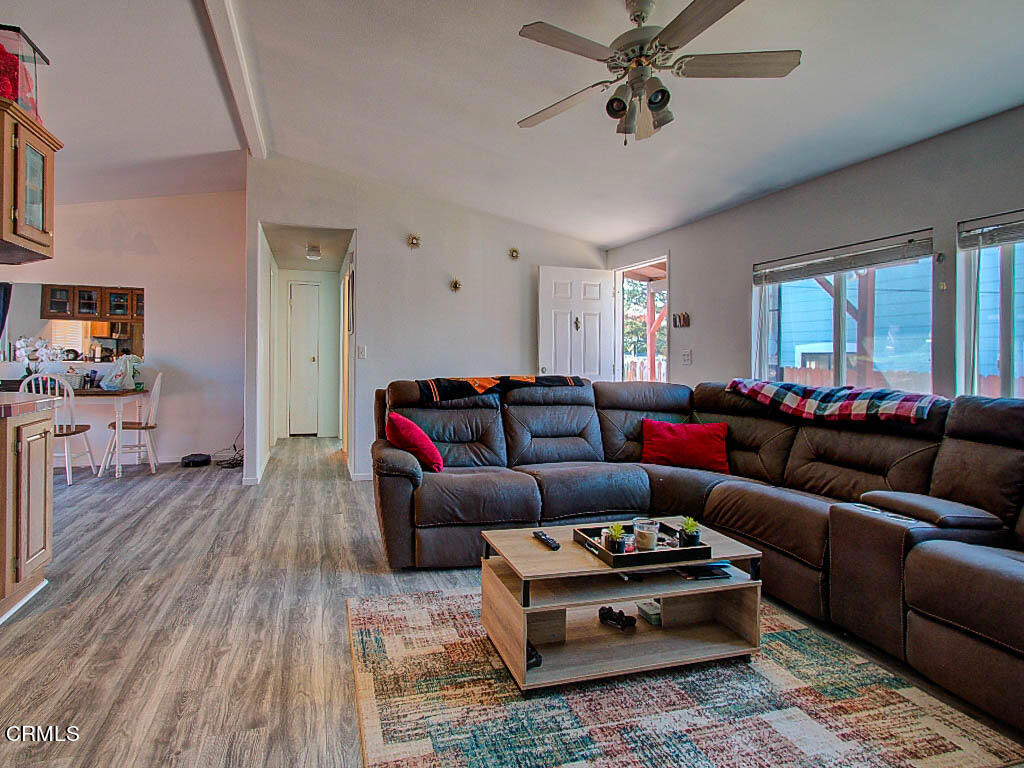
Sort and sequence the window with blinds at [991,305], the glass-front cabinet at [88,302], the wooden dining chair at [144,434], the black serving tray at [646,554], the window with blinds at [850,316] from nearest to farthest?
the black serving tray at [646,554], the window with blinds at [991,305], the window with blinds at [850,316], the wooden dining chair at [144,434], the glass-front cabinet at [88,302]

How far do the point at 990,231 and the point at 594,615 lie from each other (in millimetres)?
2717

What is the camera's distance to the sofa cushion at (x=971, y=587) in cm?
168

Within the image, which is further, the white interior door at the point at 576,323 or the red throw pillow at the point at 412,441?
the white interior door at the point at 576,323

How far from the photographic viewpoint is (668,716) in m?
1.79

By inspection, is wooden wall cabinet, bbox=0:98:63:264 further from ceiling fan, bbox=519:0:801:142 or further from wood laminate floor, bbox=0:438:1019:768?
ceiling fan, bbox=519:0:801:142

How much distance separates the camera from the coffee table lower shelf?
1.92 meters

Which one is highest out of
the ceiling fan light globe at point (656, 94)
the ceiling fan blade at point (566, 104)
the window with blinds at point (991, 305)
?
the ceiling fan blade at point (566, 104)

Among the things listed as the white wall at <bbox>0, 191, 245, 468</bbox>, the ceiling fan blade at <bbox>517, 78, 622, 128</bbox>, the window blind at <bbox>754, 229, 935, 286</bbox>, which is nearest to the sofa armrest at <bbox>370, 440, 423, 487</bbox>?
the ceiling fan blade at <bbox>517, 78, 622, 128</bbox>

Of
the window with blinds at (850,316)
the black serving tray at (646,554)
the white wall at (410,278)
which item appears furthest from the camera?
the white wall at (410,278)

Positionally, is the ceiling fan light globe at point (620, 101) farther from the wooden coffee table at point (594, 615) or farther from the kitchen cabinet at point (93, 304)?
the kitchen cabinet at point (93, 304)

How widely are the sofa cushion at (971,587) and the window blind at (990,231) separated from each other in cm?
164

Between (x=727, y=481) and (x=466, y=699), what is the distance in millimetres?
1910

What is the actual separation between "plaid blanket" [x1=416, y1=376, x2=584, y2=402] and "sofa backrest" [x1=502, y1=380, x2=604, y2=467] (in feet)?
0.13

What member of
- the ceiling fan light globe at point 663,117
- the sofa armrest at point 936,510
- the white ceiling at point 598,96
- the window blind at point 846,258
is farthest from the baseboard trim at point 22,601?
the window blind at point 846,258
